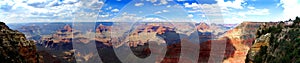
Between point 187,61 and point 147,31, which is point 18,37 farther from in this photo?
point 147,31

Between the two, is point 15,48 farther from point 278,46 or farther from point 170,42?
point 170,42

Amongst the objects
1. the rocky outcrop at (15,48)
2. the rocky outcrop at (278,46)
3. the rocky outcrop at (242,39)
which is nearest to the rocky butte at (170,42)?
the rocky outcrop at (242,39)

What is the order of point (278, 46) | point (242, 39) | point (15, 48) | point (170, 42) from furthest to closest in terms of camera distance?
1. point (170, 42)
2. point (242, 39)
3. point (278, 46)
4. point (15, 48)

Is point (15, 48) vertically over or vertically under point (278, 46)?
over

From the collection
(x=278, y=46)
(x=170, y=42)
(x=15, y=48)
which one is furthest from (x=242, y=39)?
(x=15, y=48)

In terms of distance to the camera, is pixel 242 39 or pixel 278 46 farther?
pixel 242 39

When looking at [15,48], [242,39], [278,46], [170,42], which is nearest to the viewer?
[15,48]

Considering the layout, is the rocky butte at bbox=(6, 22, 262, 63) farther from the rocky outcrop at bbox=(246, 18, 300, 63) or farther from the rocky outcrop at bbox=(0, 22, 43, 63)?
the rocky outcrop at bbox=(0, 22, 43, 63)

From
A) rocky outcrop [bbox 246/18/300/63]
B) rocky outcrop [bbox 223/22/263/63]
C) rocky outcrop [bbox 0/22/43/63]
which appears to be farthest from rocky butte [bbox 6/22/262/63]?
rocky outcrop [bbox 0/22/43/63]

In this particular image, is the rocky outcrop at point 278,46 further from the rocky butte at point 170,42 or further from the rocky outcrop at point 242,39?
the rocky outcrop at point 242,39
